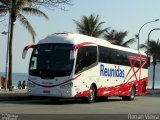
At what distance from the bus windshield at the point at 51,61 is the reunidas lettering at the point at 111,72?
3.60 m

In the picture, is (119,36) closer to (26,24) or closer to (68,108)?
(26,24)

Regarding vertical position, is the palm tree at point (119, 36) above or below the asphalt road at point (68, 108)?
above

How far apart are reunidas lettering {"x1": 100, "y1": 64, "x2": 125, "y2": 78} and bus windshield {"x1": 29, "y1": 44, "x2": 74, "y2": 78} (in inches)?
142

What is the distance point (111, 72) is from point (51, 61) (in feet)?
19.0

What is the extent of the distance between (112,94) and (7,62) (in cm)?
1130

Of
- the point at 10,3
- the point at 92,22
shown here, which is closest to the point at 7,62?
the point at 10,3

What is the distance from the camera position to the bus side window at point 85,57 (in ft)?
84.8

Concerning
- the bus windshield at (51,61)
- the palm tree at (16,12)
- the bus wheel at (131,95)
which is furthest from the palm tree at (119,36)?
the bus windshield at (51,61)

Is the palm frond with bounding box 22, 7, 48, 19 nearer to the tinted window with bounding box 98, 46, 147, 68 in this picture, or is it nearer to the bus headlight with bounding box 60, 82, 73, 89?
the tinted window with bounding box 98, 46, 147, 68

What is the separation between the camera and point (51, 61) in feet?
83.9

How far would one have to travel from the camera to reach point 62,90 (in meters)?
25.3

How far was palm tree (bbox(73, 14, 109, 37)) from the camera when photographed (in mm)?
62719

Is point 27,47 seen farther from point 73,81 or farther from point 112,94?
point 112,94

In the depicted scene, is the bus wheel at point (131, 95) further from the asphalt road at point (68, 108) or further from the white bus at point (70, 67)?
the asphalt road at point (68, 108)
